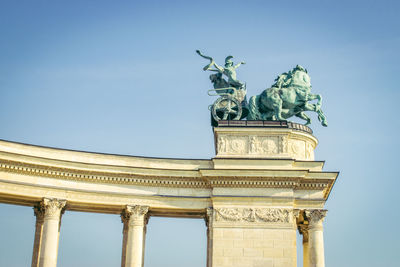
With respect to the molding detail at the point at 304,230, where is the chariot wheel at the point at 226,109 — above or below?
above

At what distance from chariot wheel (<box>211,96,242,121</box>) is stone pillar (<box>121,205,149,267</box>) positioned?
9.24 m

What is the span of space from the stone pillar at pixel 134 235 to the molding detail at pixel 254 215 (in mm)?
5265

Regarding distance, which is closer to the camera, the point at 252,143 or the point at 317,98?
the point at 252,143

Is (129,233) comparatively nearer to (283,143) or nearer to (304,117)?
(283,143)

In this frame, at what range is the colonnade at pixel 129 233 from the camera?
41062 millimetres

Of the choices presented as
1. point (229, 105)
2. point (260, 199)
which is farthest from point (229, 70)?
point (260, 199)

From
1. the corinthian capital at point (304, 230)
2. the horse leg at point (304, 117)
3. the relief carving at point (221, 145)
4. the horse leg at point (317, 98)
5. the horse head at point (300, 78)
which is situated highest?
the horse head at point (300, 78)

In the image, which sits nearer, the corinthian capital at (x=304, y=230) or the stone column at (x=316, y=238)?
the stone column at (x=316, y=238)

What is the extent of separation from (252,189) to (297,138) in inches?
221

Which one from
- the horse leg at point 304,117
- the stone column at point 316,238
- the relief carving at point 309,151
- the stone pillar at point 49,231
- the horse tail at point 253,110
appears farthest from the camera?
the horse leg at point 304,117

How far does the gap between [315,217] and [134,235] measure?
12548 mm

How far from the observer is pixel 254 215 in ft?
142

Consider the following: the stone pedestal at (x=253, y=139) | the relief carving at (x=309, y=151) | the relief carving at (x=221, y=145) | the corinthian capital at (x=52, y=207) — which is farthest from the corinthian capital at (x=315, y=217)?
the corinthian capital at (x=52, y=207)

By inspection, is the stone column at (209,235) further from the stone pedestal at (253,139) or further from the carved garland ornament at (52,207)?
the carved garland ornament at (52,207)
